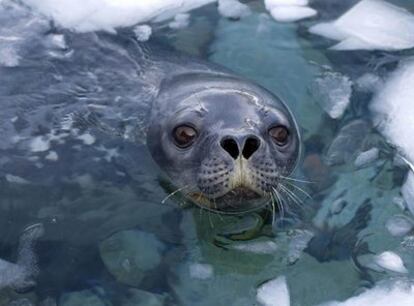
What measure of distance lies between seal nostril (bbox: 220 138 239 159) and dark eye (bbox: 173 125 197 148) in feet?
1.04

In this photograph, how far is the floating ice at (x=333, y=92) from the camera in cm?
546

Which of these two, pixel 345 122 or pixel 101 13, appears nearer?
pixel 345 122

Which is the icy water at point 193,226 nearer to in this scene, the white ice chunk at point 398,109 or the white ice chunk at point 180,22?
the white ice chunk at point 398,109

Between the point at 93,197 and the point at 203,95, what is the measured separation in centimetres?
68

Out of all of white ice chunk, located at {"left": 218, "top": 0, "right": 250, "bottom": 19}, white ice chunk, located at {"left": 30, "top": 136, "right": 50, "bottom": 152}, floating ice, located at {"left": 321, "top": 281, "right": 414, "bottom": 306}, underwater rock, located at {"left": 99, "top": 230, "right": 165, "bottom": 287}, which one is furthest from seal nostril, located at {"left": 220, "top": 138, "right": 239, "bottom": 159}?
white ice chunk, located at {"left": 218, "top": 0, "right": 250, "bottom": 19}

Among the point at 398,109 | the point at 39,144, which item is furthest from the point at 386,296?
the point at 39,144

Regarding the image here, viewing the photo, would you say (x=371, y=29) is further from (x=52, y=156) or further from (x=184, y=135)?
(x=52, y=156)

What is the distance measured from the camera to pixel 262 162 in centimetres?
453

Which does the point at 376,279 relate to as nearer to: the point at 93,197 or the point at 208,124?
the point at 208,124

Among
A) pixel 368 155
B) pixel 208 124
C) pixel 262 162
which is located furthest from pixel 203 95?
pixel 368 155

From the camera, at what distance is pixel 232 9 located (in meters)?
6.05

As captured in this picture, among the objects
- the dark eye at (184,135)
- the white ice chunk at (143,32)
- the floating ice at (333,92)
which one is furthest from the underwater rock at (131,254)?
the white ice chunk at (143,32)

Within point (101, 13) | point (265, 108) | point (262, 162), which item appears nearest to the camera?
point (262, 162)

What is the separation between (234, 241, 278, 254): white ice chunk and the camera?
474 centimetres
